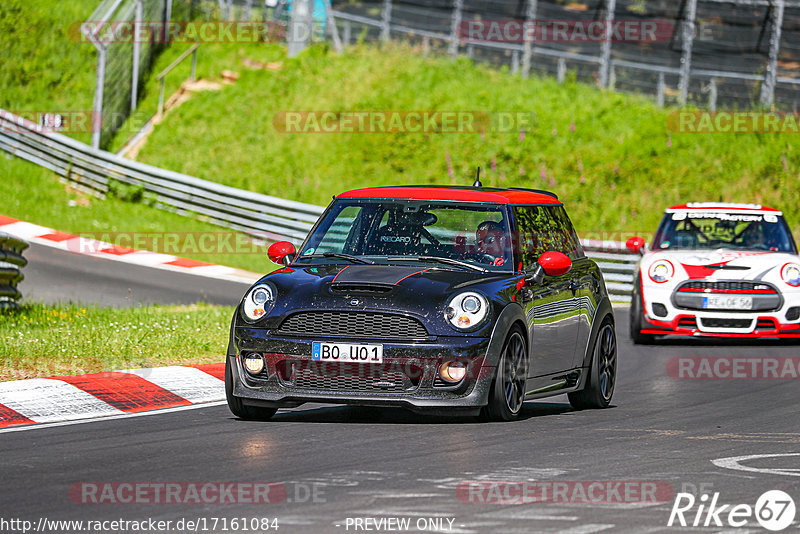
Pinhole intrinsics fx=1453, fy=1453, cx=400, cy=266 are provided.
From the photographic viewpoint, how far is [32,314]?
14.6 m

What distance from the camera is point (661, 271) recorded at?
15.9m

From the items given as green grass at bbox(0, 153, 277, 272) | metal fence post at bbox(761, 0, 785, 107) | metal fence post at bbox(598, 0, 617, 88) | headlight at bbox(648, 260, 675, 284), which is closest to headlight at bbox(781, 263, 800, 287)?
headlight at bbox(648, 260, 675, 284)

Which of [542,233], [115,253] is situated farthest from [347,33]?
[542,233]

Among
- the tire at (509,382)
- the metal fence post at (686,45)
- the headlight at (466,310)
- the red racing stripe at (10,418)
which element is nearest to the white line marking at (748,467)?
the tire at (509,382)

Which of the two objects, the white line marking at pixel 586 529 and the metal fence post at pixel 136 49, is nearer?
the white line marking at pixel 586 529

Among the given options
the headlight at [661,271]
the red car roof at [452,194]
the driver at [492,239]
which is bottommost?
the headlight at [661,271]

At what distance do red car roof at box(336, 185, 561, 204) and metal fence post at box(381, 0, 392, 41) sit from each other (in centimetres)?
2247

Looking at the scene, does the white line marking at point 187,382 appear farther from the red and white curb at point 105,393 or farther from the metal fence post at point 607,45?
the metal fence post at point 607,45

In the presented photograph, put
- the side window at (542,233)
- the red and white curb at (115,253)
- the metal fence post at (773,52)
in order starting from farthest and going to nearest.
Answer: the metal fence post at (773,52) < the red and white curb at (115,253) < the side window at (542,233)

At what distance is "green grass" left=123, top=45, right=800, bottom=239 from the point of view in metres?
29.2

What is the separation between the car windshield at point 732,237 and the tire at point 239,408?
8.11 meters

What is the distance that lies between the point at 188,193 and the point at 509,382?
1880 centimetres

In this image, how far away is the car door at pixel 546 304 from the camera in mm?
9688

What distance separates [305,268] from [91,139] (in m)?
23.5
